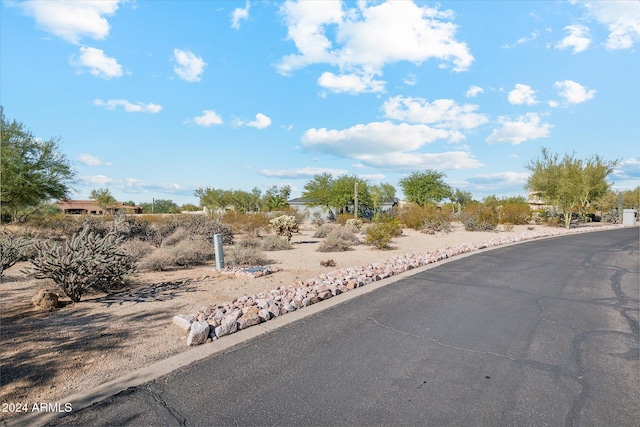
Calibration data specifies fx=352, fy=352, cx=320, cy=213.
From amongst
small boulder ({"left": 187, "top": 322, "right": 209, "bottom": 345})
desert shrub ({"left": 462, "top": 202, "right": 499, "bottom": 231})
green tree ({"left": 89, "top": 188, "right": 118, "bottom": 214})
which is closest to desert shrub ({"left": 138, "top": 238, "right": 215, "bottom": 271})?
small boulder ({"left": 187, "top": 322, "right": 209, "bottom": 345})

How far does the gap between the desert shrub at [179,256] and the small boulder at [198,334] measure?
21.2 feet

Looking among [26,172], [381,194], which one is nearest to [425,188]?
[381,194]

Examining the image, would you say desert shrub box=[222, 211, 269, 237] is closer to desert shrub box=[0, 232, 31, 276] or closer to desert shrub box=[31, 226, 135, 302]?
desert shrub box=[0, 232, 31, 276]

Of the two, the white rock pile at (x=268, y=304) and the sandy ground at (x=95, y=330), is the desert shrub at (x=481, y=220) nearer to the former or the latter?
the white rock pile at (x=268, y=304)

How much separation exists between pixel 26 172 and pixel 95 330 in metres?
15.6

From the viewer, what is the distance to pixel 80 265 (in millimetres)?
6859

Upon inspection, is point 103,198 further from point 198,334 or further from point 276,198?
point 198,334

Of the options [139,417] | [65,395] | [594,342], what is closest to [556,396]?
[594,342]

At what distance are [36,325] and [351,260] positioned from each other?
30.1 feet

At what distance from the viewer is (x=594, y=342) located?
4.90 m

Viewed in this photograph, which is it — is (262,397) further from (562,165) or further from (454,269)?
(562,165)

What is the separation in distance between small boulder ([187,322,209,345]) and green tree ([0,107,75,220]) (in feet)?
53.3

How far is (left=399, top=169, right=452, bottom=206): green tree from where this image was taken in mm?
49975

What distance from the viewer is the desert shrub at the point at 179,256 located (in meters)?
10.4
